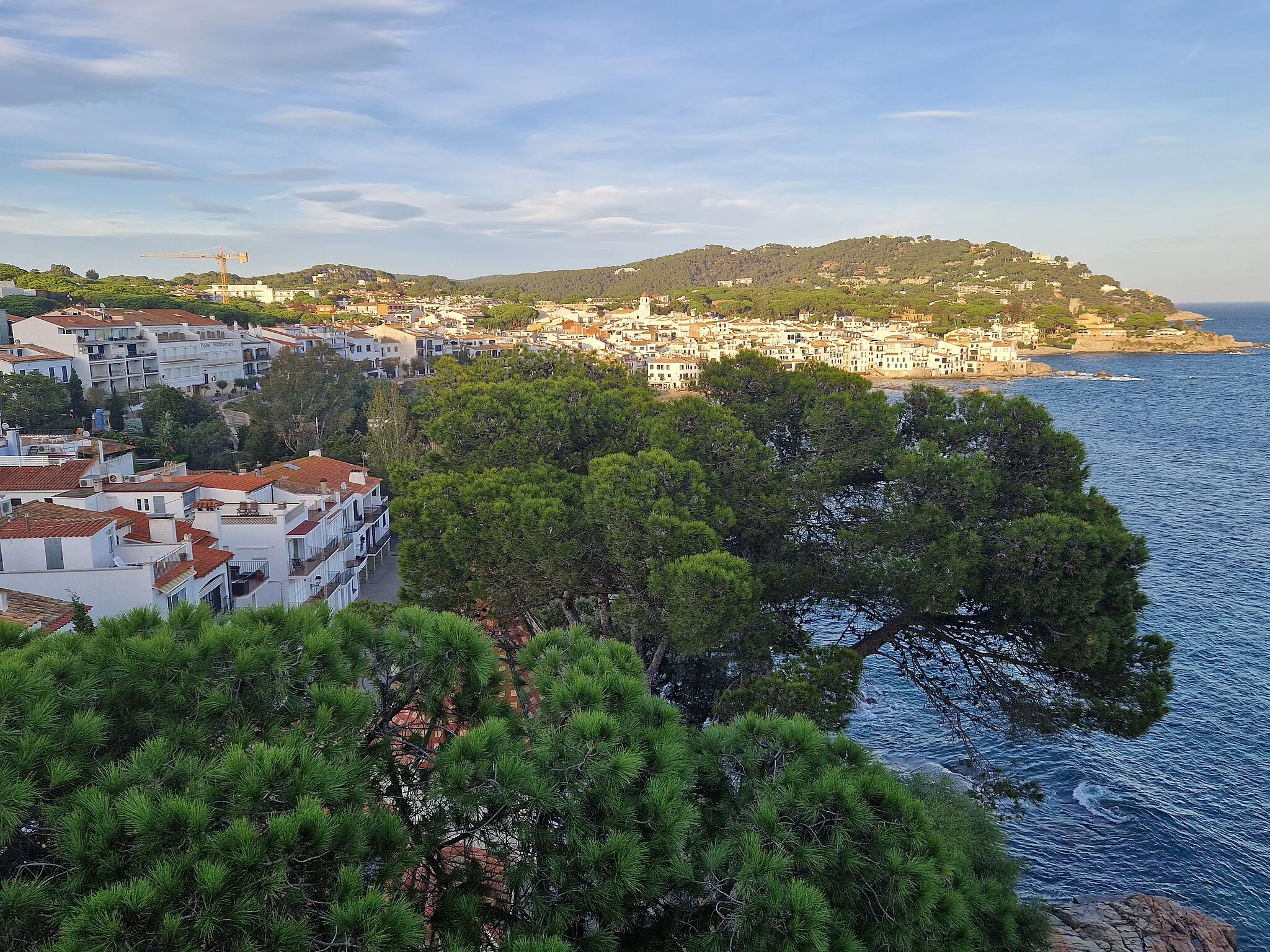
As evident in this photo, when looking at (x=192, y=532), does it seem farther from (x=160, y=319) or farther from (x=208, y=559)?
(x=160, y=319)

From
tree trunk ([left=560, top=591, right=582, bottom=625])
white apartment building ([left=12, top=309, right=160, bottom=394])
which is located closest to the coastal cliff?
white apartment building ([left=12, top=309, right=160, bottom=394])

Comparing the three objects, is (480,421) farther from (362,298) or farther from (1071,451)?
(362,298)

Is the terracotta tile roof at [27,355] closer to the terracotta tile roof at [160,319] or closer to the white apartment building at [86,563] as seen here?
the terracotta tile roof at [160,319]

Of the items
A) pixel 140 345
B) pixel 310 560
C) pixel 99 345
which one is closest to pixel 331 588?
pixel 310 560

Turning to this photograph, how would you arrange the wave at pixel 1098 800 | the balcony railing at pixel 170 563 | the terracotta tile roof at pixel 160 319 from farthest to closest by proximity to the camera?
the terracotta tile roof at pixel 160 319, the wave at pixel 1098 800, the balcony railing at pixel 170 563

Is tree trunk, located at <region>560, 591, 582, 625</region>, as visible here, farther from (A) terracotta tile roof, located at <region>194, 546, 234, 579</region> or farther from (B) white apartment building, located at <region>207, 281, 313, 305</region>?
(B) white apartment building, located at <region>207, 281, 313, 305</region>

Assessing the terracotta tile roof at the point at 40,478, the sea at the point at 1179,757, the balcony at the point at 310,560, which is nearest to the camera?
the sea at the point at 1179,757

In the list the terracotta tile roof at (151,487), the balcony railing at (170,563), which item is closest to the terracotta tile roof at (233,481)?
the terracotta tile roof at (151,487)
